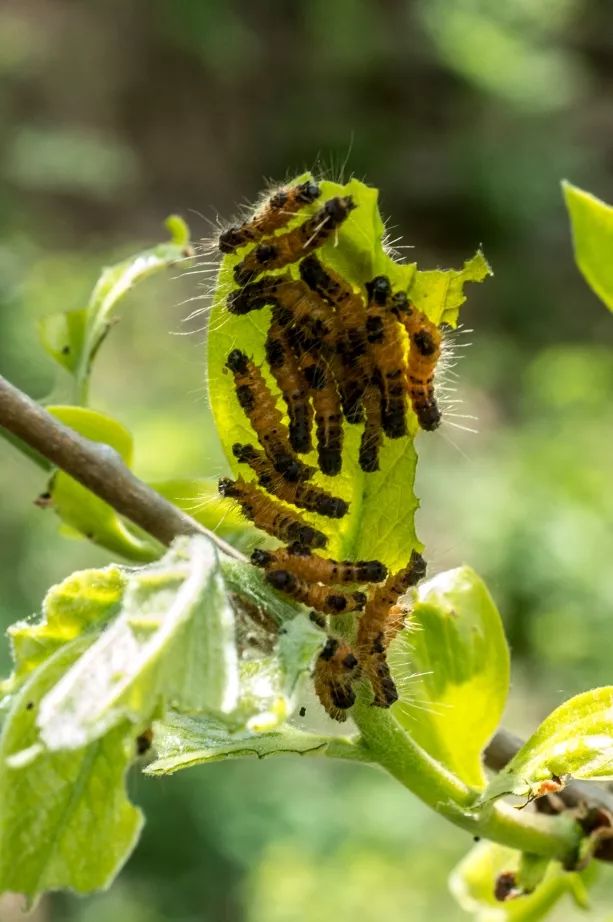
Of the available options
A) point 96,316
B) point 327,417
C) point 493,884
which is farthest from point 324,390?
point 493,884

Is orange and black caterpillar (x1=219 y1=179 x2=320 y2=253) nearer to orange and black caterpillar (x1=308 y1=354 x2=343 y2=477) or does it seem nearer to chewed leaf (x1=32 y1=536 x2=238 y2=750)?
orange and black caterpillar (x1=308 y1=354 x2=343 y2=477)

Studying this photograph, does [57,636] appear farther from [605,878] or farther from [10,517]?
[10,517]

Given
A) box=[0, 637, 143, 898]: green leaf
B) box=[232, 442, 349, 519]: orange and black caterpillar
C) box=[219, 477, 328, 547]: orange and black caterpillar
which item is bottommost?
box=[0, 637, 143, 898]: green leaf

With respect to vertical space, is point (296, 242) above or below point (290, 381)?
above

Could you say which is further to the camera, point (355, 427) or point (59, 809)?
point (355, 427)

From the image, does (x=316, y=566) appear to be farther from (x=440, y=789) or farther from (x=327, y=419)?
(x=440, y=789)

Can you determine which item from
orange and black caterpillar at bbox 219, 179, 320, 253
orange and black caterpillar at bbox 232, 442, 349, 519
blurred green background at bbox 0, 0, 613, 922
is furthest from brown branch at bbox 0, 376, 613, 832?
blurred green background at bbox 0, 0, 613, 922
